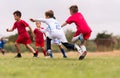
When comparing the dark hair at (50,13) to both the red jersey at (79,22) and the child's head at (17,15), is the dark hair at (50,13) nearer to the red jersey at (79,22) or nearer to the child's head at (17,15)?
the red jersey at (79,22)

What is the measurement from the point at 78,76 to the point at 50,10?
982 cm

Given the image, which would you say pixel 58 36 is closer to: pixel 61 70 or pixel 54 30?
pixel 54 30

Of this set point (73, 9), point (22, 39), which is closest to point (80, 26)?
point (73, 9)

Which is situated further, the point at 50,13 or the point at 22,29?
the point at 22,29

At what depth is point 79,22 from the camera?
1480 centimetres

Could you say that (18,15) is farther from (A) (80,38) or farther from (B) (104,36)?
(B) (104,36)

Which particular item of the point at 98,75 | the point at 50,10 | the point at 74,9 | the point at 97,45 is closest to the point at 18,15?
the point at 50,10

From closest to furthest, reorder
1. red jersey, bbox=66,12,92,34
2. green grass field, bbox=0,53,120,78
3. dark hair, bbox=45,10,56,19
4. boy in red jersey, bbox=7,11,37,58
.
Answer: green grass field, bbox=0,53,120,78
red jersey, bbox=66,12,92,34
dark hair, bbox=45,10,56,19
boy in red jersey, bbox=7,11,37,58

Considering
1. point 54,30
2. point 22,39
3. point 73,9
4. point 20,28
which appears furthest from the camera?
point 22,39

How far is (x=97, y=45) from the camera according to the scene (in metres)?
51.9

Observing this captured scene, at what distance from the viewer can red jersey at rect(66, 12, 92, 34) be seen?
1470 cm

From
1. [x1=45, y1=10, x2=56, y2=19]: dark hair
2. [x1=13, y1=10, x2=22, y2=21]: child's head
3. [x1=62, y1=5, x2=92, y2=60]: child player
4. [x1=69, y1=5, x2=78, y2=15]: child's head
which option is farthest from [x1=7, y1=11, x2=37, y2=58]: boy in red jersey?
[x1=62, y1=5, x2=92, y2=60]: child player

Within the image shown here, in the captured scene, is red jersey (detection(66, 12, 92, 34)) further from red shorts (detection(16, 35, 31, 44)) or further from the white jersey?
red shorts (detection(16, 35, 31, 44))

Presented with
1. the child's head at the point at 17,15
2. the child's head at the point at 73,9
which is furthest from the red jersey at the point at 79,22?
the child's head at the point at 17,15
